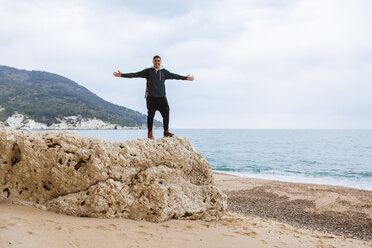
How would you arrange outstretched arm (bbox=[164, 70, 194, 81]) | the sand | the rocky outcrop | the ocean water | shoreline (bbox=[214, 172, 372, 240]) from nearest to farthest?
the sand → the rocky outcrop → outstretched arm (bbox=[164, 70, 194, 81]) → shoreline (bbox=[214, 172, 372, 240]) → the ocean water

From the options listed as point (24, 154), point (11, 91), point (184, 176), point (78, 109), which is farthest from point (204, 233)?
point (11, 91)

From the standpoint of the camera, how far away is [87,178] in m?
5.27

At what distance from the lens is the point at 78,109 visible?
387 ft

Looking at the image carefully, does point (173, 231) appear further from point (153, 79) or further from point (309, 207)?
point (309, 207)

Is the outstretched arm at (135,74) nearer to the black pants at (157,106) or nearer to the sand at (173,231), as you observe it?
the black pants at (157,106)

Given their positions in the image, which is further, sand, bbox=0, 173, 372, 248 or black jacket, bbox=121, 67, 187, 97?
black jacket, bbox=121, 67, 187, 97

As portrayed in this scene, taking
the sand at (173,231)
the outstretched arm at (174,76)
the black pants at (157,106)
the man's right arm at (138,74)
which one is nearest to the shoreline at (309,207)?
the sand at (173,231)

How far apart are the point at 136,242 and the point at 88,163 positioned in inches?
75.9

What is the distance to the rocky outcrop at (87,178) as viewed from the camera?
5.11 meters

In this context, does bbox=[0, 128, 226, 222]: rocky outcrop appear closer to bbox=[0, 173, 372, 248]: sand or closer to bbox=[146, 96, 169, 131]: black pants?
bbox=[0, 173, 372, 248]: sand

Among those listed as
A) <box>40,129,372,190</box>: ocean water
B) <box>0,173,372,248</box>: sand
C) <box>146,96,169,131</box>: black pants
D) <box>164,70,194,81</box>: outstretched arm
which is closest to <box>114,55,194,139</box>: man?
<box>146,96,169,131</box>: black pants

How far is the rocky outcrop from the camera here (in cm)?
511

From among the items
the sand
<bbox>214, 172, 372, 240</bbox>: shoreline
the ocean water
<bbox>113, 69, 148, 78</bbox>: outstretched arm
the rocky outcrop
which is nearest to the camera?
the sand

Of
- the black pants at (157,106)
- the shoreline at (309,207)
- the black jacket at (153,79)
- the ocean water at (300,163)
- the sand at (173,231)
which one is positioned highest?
the black jacket at (153,79)
